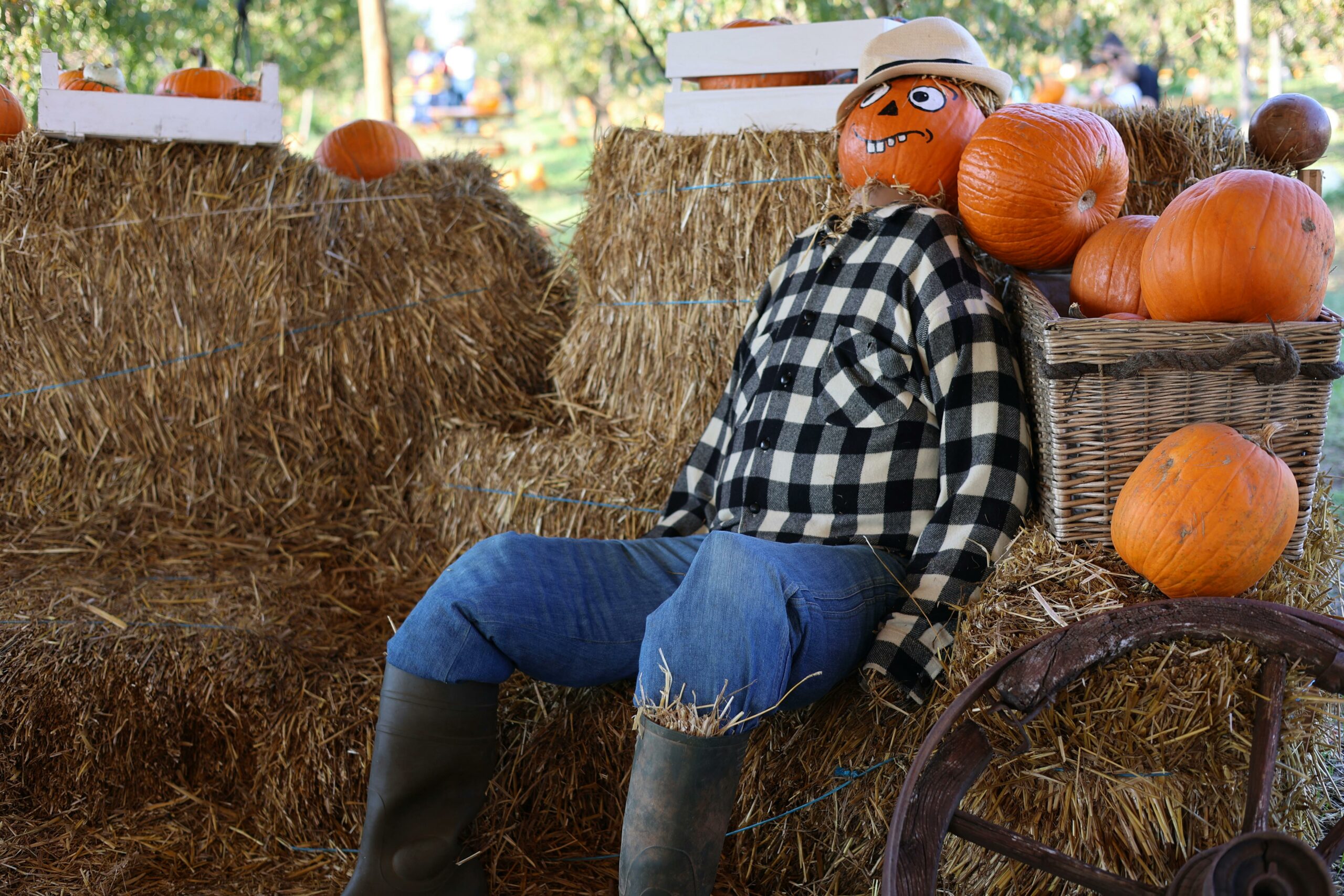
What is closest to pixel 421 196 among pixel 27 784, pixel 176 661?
pixel 176 661

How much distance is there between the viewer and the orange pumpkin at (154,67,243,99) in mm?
2854

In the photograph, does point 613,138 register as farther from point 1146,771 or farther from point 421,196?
point 1146,771

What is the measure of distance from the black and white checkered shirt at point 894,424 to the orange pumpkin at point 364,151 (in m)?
1.56

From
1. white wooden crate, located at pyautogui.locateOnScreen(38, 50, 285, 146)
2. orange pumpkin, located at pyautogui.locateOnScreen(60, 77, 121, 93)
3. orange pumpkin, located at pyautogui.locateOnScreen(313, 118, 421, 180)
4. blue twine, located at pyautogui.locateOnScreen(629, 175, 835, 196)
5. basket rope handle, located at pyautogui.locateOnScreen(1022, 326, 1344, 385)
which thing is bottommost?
basket rope handle, located at pyautogui.locateOnScreen(1022, 326, 1344, 385)

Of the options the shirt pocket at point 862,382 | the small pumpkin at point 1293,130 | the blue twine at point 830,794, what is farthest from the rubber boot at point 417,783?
the small pumpkin at point 1293,130

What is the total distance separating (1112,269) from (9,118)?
108 inches

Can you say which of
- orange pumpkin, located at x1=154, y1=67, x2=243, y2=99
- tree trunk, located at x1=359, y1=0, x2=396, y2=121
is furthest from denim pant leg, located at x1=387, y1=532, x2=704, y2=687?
tree trunk, located at x1=359, y1=0, x2=396, y2=121

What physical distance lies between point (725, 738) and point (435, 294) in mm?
1737

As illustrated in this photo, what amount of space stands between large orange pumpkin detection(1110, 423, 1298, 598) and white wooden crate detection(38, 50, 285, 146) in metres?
2.32

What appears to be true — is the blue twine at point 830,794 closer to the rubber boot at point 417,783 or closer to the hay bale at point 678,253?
the rubber boot at point 417,783

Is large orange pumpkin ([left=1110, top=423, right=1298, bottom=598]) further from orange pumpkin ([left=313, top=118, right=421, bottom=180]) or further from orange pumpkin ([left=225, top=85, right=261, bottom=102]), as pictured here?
orange pumpkin ([left=225, top=85, right=261, bottom=102])

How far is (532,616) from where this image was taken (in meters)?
1.58

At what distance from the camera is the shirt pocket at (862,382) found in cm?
173

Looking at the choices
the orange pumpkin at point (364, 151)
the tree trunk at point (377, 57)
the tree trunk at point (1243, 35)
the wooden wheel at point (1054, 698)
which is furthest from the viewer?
the tree trunk at point (377, 57)
